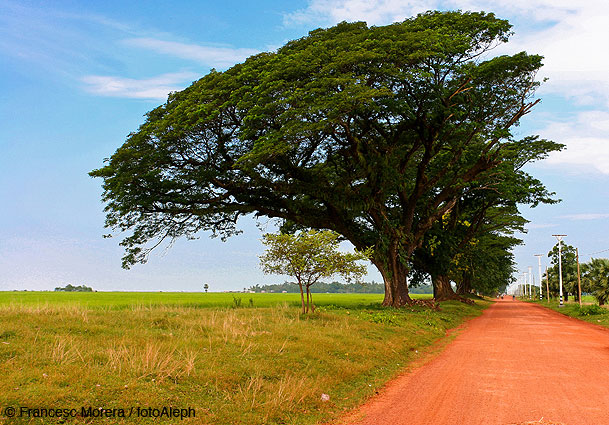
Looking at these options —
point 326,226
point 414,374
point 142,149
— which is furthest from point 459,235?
point 414,374

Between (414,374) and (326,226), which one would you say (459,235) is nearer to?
(326,226)

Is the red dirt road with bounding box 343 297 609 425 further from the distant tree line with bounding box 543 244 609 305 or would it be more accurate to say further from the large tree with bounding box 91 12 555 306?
the distant tree line with bounding box 543 244 609 305

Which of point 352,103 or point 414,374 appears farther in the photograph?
point 352,103

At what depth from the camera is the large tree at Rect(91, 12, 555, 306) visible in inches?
886

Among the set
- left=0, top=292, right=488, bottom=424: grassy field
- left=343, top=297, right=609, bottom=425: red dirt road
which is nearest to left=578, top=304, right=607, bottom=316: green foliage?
left=343, top=297, right=609, bottom=425: red dirt road

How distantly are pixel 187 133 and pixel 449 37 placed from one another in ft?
46.0

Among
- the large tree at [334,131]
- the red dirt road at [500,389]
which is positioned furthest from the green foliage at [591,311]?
the red dirt road at [500,389]

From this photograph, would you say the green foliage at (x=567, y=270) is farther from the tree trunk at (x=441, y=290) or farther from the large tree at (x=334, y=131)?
the large tree at (x=334, y=131)

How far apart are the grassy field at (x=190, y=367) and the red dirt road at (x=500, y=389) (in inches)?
28.9

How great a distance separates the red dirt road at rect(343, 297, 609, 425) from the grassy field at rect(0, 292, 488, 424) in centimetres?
74

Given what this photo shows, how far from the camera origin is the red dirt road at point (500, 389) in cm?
752

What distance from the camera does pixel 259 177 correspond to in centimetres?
2573

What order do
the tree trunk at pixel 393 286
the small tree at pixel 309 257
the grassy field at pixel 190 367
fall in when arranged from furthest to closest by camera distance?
the tree trunk at pixel 393 286, the small tree at pixel 309 257, the grassy field at pixel 190 367

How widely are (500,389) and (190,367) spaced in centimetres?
596
